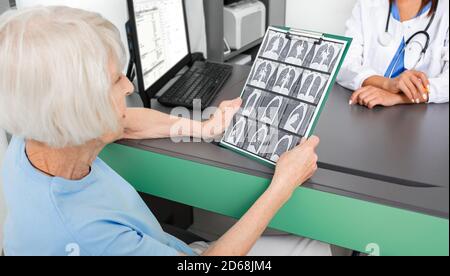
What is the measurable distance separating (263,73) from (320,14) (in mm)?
709

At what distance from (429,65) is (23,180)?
690 millimetres

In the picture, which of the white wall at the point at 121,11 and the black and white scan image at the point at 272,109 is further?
the white wall at the point at 121,11

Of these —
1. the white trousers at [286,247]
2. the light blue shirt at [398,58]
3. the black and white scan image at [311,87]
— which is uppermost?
the light blue shirt at [398,58]

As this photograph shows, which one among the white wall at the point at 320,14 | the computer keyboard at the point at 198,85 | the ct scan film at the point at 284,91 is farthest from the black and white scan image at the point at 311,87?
the white wall at the point at 320,14

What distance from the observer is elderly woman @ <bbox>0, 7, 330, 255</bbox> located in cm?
58

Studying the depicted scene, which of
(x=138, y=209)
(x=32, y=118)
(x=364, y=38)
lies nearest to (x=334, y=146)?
(x=364, y=38)

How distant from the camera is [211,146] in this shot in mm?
931

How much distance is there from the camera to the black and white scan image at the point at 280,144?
81 cm

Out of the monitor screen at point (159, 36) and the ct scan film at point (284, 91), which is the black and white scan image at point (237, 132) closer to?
the ct scan film at point (284, 91)

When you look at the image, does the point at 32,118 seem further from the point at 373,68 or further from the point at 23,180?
the point at 373,68

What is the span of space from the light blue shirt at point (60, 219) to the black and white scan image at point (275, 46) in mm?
433

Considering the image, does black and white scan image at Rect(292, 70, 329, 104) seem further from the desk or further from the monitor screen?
the monitor screen

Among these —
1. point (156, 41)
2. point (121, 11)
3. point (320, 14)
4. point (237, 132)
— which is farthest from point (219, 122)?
point (320, 14)

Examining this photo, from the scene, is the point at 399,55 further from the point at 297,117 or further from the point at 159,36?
the point at 159,36
